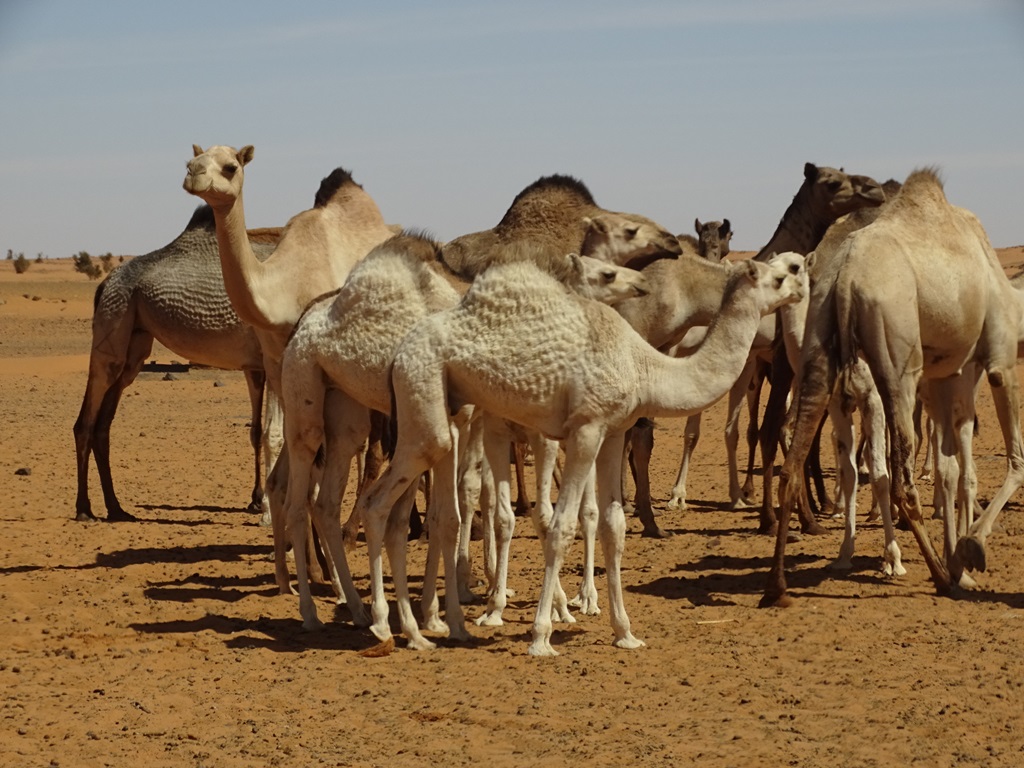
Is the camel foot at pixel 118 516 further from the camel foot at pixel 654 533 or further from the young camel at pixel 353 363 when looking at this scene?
the young camel at pixel 353 363

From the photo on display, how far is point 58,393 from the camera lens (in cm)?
2608

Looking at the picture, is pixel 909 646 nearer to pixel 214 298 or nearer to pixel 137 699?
pixel 137 699

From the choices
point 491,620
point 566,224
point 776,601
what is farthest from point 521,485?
point 491,620

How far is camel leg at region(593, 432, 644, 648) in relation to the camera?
812cm

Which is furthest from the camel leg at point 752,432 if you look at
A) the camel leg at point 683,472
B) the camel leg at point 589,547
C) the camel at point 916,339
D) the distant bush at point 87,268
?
the distant bush at point 87,268

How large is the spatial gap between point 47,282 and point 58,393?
Result: 3874 centimetres

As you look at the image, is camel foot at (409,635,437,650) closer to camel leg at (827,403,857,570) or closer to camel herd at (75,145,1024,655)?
camel herd at (75,145,1024,655)

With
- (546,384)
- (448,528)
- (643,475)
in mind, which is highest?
(546,384)

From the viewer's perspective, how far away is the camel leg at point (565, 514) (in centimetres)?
775

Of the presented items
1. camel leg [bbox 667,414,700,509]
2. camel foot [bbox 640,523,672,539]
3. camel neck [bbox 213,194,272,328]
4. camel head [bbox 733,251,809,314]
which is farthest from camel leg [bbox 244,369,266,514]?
camel head [bbox 733,251,809,314]

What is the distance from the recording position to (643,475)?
486 inches

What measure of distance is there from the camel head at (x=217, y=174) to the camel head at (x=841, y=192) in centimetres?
493

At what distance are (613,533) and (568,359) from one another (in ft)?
3.53

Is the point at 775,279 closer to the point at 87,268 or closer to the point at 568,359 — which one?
the point at 568,359
